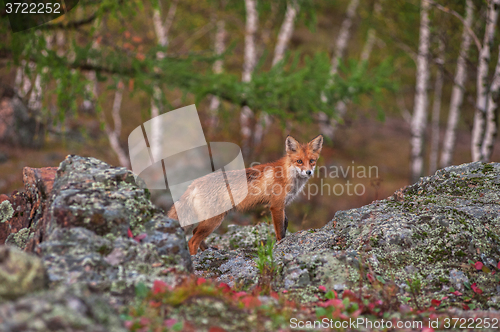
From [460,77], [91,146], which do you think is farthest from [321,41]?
[91,146]

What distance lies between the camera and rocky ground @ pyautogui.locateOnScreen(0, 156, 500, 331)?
2527 mm

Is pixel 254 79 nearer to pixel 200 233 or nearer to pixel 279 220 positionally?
pixel 279 220

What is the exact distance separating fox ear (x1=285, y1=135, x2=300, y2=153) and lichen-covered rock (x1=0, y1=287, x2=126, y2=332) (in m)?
5.22

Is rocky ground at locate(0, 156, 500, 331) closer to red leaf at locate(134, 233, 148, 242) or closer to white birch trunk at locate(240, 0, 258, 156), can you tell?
red leaf at locate(134, 233, 148, 242)

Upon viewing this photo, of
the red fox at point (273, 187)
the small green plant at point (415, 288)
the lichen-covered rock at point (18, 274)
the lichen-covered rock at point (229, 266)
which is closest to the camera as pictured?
the lichen-covered rock at point (18, 274)

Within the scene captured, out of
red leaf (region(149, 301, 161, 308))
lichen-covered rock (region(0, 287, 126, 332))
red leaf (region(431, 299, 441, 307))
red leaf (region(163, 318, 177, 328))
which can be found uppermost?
lichen-covered rock (region(0, 287, 126, 332))

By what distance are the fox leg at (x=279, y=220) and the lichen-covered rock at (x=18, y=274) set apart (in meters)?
4.49

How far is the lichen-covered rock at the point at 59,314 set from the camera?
2090 millimetres

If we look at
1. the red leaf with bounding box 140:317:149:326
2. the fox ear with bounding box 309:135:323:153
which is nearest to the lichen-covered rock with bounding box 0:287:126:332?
the red leaf with bounding box 140:317:149:326

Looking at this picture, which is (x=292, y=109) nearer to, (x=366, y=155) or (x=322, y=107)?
(x=322, y=107)

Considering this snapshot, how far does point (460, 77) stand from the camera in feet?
47.2

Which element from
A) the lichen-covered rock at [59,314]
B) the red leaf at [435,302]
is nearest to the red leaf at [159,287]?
the lichen-covered rock at [59,314]

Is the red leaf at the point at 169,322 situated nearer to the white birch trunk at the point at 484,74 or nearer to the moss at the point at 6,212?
the moss at the point at 6,212

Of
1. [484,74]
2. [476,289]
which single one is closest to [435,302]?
[476,289]
